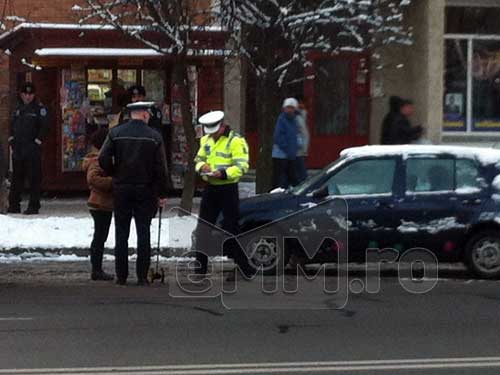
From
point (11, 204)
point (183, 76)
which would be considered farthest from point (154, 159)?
point (11, 204)

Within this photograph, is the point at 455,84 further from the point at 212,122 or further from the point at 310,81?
the point at 212,122

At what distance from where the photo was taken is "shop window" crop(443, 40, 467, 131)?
2330 cm

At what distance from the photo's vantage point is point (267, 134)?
1752 centimetres

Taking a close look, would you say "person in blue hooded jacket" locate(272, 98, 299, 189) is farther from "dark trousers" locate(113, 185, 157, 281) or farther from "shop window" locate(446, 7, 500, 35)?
"shop window" locate(446, 7, 500, 35)

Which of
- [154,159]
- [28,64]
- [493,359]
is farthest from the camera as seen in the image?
[28,64]

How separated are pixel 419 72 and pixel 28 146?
8.57 metres

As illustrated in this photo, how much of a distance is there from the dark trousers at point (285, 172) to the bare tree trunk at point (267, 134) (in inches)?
20.9

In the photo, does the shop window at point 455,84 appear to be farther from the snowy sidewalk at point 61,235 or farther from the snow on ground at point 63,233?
the snow on ground at point 63,233

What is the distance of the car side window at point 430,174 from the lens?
41.0 feet

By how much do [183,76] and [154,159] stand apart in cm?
475

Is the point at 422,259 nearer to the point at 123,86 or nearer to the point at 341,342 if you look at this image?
the point at 341,342

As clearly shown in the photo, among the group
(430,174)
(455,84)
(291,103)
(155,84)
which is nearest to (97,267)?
(430,174)

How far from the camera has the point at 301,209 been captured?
12.3 meters

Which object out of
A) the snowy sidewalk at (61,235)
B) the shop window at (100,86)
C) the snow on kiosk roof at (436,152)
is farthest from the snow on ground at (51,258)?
the shop window at (100,86)
